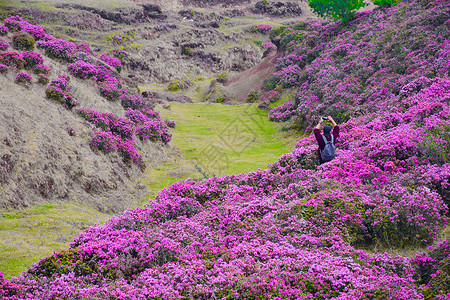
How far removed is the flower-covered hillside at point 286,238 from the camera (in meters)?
6.87

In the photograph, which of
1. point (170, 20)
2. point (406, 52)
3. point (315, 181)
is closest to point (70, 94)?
point (315, 181)

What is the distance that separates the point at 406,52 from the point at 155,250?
2596 cm

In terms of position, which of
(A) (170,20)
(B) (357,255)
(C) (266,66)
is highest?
(A) (170,20)

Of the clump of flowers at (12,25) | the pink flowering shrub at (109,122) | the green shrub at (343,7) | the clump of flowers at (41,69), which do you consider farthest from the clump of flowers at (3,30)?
the green shrub at (343,7)

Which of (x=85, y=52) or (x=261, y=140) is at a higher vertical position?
(x=85, y=52)

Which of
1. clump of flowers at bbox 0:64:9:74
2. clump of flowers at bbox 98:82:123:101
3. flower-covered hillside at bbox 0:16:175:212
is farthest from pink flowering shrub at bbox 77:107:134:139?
clump of flowers at bbox 0:64:9:74

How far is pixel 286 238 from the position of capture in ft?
28.9

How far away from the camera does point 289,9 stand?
412 ft

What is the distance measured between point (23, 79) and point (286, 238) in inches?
728

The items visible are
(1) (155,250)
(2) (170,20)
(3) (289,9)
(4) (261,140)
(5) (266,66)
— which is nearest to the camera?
(1) (155,250)

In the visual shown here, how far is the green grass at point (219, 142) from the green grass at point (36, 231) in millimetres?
5728

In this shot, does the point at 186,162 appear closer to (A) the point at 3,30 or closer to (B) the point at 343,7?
(A) the point at 3,30

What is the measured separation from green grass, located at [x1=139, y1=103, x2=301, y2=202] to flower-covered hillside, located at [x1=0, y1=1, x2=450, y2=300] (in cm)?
782

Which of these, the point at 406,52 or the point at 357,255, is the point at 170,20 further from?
the point at 357,255
